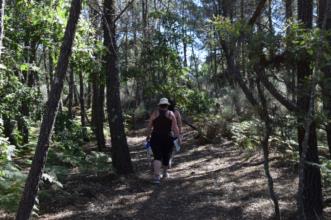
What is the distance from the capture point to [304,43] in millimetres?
5570

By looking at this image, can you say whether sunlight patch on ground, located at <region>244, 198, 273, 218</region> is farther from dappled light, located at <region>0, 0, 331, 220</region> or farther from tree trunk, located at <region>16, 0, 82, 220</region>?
tree trunk, located at <region>16, 0, 82, 220</region>

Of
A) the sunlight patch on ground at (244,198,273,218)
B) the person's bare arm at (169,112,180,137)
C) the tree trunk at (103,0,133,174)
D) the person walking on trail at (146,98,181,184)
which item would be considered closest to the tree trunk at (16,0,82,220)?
the sunlight patch on ground at (244,198,273,218)

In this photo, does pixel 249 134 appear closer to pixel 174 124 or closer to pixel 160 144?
pixel 174 124

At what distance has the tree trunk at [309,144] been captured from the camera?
20.7ft

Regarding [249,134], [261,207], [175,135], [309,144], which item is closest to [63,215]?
[261,207]

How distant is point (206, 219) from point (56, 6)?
155 inches

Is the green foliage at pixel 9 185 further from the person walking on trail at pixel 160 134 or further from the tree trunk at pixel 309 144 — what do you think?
the tree trunk at pixel 309 144

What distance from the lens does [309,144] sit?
21.7 ft

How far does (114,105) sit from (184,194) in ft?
9.26

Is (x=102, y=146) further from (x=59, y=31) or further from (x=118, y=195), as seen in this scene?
(x=59, y=31)

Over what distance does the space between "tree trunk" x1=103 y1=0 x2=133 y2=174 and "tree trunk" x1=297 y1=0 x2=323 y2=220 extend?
4.74 metres

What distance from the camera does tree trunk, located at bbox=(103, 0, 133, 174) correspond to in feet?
34.0

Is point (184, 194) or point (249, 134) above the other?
point (249, 134)

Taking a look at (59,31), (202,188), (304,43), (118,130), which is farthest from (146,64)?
(304,43)
